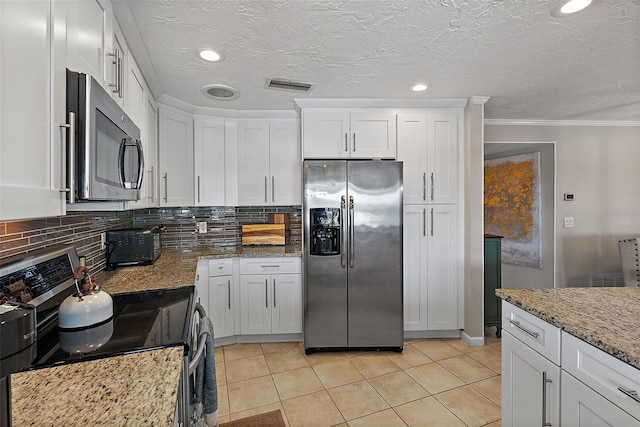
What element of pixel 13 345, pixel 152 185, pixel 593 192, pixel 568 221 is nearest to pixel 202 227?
pixel 152 185

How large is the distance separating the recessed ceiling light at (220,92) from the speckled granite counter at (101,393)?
6.87 feet

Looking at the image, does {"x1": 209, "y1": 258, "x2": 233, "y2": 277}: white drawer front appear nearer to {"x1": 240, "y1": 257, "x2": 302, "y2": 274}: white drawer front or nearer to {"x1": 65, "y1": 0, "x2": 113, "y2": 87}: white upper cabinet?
{"x1": 240, "y1": 257, "x2": 302, "y2": 274}: white drawer front

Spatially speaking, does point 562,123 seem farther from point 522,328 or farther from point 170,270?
point 170,270

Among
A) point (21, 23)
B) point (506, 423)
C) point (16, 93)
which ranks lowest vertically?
point (506, 423)

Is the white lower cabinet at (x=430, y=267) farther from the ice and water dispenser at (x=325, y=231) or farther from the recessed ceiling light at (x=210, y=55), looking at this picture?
the recessed ceiling light at (x=210, y=55)

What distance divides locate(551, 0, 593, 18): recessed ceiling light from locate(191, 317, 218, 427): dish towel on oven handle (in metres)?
2.14

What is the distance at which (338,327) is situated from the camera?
8.67ft

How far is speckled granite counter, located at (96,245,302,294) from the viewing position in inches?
67.6

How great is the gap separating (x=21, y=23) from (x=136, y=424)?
2.88 ft

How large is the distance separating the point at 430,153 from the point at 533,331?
6.16ft

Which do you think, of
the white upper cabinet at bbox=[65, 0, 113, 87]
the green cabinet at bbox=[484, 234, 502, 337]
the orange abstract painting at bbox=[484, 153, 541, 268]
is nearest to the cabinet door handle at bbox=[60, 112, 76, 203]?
the white upper cabinet at bbox=[65, 0, 113, 87]

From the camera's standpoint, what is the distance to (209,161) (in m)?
3.03

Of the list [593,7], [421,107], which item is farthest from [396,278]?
[593,7]

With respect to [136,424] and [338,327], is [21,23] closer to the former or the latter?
[136,424]
